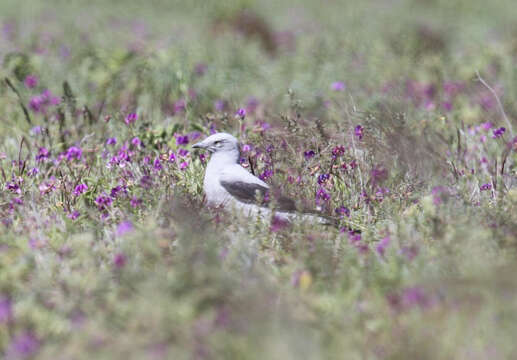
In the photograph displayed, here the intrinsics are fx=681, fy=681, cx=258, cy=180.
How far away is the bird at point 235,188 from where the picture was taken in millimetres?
Answer: 4164

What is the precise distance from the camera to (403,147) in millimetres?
4184

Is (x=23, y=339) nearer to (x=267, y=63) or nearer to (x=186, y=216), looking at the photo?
(x=186, y=216)

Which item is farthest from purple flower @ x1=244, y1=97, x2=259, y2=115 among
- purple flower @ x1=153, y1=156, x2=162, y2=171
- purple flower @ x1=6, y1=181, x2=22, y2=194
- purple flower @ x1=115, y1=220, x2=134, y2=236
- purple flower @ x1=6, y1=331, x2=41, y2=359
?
purple flower @ x1=6, y1=331, x2=41, y2=359

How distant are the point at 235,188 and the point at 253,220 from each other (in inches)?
13.9

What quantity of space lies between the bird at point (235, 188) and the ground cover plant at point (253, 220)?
164mm

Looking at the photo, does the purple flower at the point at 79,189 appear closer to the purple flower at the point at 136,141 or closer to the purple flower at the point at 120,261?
the purple flower at the point at 136,141

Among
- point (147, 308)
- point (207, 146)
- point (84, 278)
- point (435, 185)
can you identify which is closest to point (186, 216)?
point (84, 278)

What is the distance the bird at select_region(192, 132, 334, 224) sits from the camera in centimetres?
416

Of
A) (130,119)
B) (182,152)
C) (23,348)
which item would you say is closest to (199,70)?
(130,119)

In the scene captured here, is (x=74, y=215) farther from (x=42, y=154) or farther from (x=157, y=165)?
(x=42, y=154)

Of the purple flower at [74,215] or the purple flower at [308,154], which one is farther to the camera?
the purple flower at [308,154]

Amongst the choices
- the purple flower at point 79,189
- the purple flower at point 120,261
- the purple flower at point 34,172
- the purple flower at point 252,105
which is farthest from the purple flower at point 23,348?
the purple flower at point 252,105

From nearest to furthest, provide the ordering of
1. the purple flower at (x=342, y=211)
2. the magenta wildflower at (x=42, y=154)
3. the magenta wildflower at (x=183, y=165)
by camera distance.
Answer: the purple flower at (x=342, y=211) → the magenta wildflower at (x=183, y=165) → the magenta wildflower at (x=42, y=154)

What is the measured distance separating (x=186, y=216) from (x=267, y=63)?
5.88m
